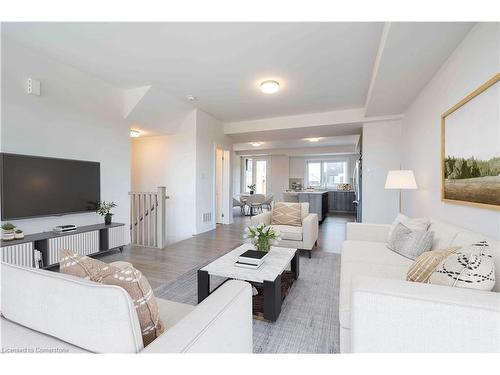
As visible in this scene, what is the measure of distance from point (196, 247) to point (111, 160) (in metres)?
2.05

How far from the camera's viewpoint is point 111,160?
12.9 ft

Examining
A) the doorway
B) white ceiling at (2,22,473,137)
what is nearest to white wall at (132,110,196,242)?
white ceiling at (2,22,473,137)

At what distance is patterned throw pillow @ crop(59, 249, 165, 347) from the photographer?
34.5 inches

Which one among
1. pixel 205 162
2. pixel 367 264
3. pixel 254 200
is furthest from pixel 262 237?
pixel 254 200

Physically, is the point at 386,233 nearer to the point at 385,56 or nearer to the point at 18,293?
the point at 385,56

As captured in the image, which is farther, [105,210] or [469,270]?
[105,210]

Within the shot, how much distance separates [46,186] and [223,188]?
4.04 m

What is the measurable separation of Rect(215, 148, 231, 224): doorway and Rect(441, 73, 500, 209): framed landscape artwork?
4.85 metres

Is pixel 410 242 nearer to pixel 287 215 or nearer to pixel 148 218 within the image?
pixel 287 215

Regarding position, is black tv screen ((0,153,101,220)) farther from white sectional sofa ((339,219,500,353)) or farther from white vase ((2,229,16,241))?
white sectional sofa ((339,219,500,353))

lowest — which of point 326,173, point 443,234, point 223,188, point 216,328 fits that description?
point 216,328

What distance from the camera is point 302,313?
1.98 m
